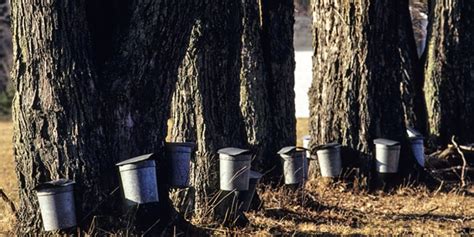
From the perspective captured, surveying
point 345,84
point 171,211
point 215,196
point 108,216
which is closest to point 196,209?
point 215,196

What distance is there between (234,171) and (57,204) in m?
1.63

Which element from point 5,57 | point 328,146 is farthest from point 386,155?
point 5,57

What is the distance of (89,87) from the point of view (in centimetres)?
610

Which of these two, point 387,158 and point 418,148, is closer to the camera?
point 387,158

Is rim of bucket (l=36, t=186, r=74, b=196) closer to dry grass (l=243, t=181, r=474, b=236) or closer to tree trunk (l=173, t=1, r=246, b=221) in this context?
tree trunk (l=173, t=1, r=246, b=221)

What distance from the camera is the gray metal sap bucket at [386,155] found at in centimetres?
995

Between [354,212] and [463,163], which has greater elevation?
[463,163]

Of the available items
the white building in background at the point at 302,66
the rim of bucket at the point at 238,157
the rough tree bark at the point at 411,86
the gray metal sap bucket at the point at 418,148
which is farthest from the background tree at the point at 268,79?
the white building in background at the point at 302,66

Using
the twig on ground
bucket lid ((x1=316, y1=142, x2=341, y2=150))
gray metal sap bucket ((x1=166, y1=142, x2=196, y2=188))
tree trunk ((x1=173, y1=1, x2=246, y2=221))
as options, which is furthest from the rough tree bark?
gray metal sap bucket ((x1=166, y1=142, x2=196, y2=188))

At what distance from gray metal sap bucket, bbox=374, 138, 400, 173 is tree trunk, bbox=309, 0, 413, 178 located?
0.15 metres

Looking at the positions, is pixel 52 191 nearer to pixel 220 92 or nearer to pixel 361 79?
pixel 220 92

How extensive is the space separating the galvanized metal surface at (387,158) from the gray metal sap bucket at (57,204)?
190 inches

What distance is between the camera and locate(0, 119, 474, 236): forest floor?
25.6ft

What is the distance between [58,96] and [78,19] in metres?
0.56
